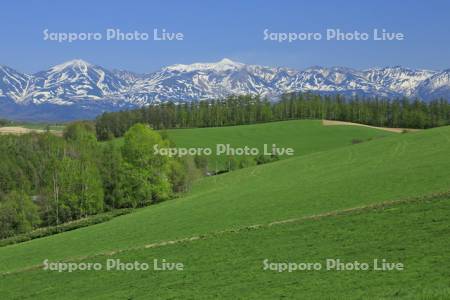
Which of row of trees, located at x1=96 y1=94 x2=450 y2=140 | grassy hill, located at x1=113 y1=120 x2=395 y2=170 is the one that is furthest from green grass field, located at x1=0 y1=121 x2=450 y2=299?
row of trees, located at x1=96 y1=94 x2=450 y2=140

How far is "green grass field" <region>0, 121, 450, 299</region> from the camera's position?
23.6 metres

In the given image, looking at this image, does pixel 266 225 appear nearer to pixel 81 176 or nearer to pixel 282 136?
pixel 81 176

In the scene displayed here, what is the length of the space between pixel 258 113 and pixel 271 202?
147 meters

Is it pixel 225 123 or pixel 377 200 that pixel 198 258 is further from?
pixel 225 123

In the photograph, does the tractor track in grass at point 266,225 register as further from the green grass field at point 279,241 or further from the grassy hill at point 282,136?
the grassy hill at point 282,136

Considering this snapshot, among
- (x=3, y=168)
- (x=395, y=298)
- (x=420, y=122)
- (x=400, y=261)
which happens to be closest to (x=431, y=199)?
(x=400, y=261)

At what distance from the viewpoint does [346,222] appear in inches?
1325

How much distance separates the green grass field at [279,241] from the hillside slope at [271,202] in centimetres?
15

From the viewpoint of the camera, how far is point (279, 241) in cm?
3212

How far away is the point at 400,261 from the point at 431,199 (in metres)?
12.4

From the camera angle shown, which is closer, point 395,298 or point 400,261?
point 395,298

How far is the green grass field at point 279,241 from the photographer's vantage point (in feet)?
77.5

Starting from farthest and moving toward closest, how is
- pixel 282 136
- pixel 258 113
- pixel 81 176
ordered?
pixel 258 113
pixel 282 136
pixel 81 176

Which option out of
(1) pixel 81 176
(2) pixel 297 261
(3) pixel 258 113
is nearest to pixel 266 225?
(2) pixel 297 261
